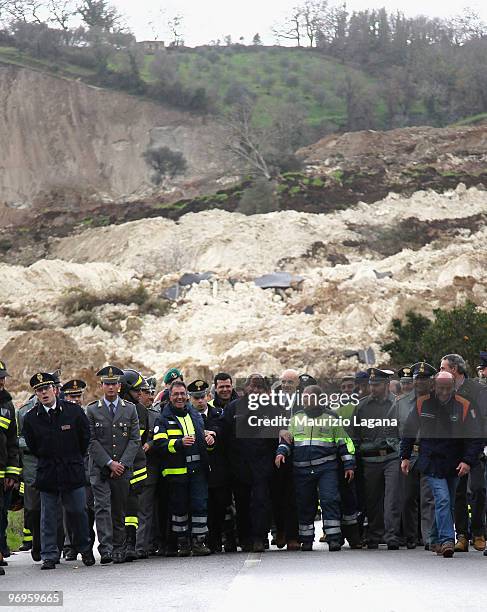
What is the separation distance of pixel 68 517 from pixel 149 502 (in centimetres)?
116

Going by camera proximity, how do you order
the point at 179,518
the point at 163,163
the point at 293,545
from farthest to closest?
the point at 163,163 → the point at 293,545 → the point at 179,518

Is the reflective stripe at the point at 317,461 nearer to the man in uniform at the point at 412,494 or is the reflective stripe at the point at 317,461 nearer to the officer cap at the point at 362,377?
the man in uniform at the point at 412,494

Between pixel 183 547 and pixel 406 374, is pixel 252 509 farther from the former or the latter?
pixel 406 374

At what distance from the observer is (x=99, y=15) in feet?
361

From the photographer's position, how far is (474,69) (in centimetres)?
9762

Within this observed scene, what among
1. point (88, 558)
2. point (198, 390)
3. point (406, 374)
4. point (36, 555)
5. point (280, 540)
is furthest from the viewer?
point (406, 374)

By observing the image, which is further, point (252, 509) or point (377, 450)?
point (377, 450)

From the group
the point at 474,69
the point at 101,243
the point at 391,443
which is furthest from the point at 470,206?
the point at 391,443

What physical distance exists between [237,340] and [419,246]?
54.0 ft

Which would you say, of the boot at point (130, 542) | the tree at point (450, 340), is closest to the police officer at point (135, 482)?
the boot at point (130, 542)

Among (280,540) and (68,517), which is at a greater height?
(68,517)

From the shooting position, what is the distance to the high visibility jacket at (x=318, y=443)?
42.2 feet

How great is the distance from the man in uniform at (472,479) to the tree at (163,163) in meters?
67.4

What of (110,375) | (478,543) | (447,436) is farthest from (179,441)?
(478,543)
